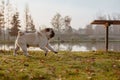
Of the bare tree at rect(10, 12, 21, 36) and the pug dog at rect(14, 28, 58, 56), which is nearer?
the pug dog at rect(14, 28, 58, 56)

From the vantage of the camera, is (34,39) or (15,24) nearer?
(34,39)

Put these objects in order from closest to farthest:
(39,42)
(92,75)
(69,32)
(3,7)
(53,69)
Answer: (92,75) < (53,69) < (39,42) < (3,7) < (69,32)

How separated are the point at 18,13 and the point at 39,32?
173 feet

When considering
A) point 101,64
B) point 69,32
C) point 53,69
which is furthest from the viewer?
point 69,32

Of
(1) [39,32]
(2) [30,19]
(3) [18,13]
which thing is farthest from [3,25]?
(1) [39,32]

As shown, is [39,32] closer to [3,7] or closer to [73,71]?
[73,71]

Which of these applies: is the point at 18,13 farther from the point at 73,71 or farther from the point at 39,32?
the point at 73,71

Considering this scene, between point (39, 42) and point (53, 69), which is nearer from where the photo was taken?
point (53, 69)

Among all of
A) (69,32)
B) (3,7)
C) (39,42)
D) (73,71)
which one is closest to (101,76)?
(73,71)

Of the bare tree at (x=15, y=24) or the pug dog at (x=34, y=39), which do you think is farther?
the bare tree at (x=15, y=24)

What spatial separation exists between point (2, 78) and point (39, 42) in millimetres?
4852

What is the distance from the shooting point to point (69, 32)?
3440 inches

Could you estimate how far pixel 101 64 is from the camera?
8727mm

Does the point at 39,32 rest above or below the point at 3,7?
below
